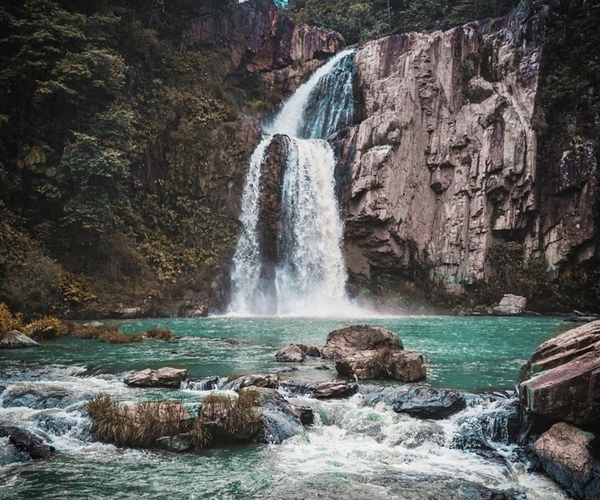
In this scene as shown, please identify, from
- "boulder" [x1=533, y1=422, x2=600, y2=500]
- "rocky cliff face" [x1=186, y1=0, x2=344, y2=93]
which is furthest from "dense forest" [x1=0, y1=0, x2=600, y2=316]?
"boulder" [x1=533, y1=422, x2=600, y2=500]

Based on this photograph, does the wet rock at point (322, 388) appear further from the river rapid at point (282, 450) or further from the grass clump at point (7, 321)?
the grass clump at point (7, 321)

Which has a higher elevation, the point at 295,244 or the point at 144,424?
the point at 295,244

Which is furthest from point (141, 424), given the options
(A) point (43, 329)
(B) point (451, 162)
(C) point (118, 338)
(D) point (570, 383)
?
(B) point (451, 162)

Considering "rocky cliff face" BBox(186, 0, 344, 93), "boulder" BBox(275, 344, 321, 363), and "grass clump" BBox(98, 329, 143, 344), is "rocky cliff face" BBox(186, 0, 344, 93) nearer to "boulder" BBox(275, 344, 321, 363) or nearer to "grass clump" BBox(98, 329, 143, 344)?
"grass clump" BBox(98, 329, 143, 344)

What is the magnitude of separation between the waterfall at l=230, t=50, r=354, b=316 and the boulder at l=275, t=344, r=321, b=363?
18.1m

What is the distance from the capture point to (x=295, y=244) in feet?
124

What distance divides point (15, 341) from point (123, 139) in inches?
638

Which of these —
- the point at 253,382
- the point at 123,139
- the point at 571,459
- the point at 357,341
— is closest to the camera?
the point at 571,459

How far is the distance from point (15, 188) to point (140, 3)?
20.3 m

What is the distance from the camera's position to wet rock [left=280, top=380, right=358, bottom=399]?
12.0 metres

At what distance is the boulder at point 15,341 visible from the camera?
730 inches

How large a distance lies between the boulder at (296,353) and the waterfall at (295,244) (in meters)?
18.1

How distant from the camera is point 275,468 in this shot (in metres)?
8.42

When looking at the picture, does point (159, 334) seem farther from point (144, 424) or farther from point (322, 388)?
point (144, 424)
